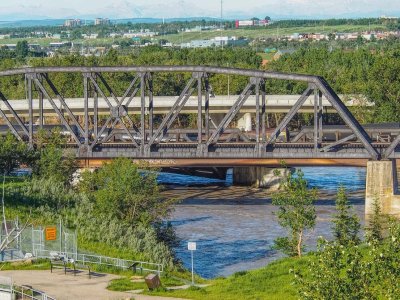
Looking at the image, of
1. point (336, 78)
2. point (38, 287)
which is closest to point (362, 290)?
point (38, 287)

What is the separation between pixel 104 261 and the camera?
70250mm

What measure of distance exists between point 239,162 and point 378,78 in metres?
69.3

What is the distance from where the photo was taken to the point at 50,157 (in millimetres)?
102125

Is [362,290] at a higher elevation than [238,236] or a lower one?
higher

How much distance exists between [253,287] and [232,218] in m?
39.8

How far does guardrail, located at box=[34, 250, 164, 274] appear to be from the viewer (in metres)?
68.8

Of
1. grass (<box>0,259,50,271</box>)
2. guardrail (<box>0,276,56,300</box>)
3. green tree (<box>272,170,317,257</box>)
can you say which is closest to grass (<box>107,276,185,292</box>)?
guardrail (<box>0,276,56,300</box>)

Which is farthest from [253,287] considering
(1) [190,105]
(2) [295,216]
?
(1) [190,105]

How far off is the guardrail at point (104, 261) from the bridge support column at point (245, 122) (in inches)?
3530

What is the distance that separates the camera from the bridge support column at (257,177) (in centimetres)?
12438

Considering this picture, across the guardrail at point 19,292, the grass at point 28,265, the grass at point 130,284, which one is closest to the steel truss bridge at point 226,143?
the grass at point 28,265

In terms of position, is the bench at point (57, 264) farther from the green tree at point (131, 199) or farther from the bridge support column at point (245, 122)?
the bridge support column at point (245, 122)

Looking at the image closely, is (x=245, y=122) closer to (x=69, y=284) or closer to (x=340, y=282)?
(x=69, y=284)

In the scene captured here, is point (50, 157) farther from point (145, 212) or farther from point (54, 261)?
point (54, 261)
